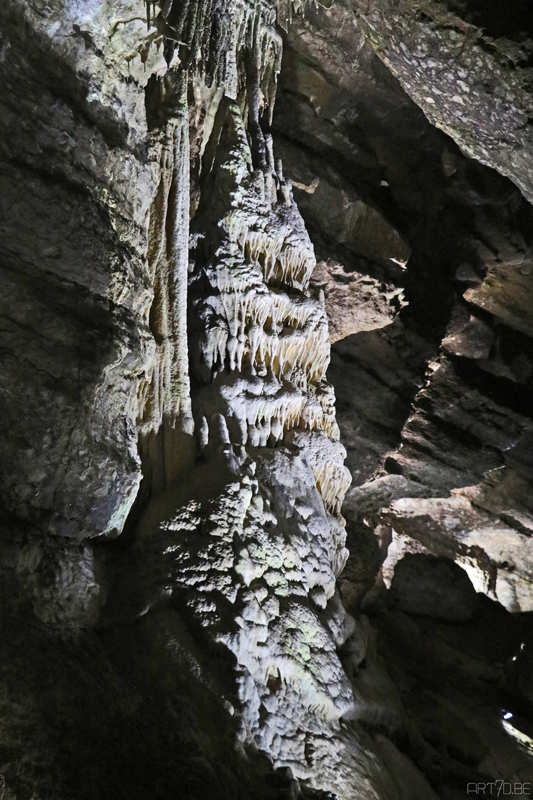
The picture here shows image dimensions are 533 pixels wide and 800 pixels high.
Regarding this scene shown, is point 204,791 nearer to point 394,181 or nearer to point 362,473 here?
point 362,473

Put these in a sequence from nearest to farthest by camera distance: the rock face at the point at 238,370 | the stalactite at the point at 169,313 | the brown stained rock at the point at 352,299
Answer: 1. the rock face at the point at 238,370
2. the stalactite at the point at 169,313
3. the brown stained rock at the point at 352,299

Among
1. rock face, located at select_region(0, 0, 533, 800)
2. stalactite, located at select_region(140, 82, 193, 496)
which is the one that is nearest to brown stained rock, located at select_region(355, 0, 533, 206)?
rock face, located at select_region(0, 0, 533, 800)

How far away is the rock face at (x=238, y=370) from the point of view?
2717 millimetres

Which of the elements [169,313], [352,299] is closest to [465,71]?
[169,313]

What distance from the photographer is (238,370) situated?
4.37 metres

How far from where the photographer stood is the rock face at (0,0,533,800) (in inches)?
107

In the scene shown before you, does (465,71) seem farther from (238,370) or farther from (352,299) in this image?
(352,299)

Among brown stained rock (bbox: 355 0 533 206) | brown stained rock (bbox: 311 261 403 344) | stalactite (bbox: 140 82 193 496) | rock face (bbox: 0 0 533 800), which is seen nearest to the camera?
rock face (bbox: 0 0 533 800)

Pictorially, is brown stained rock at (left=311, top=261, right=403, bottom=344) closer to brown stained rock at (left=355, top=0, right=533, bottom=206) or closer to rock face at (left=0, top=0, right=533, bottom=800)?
rock face at (left=0, top=0, right=533, bottom=800)

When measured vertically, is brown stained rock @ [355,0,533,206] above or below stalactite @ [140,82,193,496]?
above

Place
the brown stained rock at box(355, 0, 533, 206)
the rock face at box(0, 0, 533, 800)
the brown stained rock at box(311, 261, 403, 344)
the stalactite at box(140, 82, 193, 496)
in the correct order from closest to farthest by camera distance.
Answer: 1. the rock face at box(0, 0, 533, 800)
2. the brown stained rock at box(355, 0, 533, 206)
3. the stalactite at box(140, 82, 193, 496)
4. the brown stained rock at box(311, 261, 403, 344)

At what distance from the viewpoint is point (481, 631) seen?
8.09 meters

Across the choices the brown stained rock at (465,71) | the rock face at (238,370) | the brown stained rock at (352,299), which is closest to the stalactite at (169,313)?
the rock face at (238,370)

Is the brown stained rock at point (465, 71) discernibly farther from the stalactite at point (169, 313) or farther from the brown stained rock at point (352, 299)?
the brown stained rock at point (352, 299)
